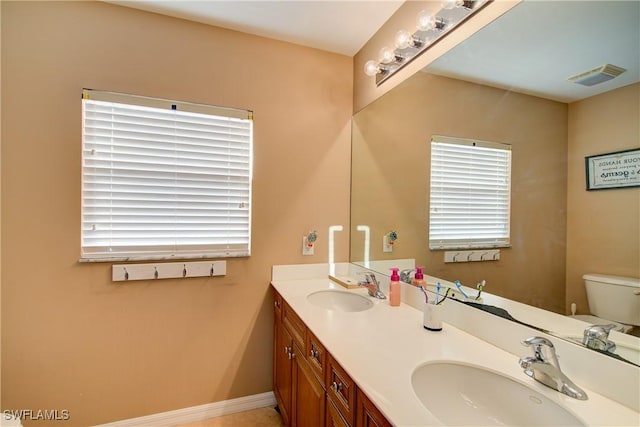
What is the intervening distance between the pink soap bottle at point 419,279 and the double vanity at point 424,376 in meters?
0.13

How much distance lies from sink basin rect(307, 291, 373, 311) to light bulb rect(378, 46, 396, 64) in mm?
1424

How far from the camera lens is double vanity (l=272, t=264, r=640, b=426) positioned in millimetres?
784

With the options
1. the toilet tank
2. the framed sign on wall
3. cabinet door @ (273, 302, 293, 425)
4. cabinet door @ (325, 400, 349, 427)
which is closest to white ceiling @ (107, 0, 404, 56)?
the framed sign on wall

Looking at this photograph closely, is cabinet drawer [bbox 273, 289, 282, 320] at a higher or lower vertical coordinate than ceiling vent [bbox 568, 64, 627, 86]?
lower

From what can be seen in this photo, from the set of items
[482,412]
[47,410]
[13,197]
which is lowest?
[47,410]

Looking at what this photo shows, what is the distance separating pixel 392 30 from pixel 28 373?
2859 mm

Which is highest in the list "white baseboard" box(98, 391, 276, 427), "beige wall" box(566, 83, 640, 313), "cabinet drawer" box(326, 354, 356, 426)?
"beige wall" box(566, 83, 640, 313)

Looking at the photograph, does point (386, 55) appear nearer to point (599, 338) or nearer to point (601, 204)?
point (601, 204)

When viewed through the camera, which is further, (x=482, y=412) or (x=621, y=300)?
(x=482, y=412)

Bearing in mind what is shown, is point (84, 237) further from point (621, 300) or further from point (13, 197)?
point (621, 300)

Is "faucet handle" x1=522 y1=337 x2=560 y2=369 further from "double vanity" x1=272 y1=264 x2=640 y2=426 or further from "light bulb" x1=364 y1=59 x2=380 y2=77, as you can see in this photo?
"light bulb" x1=364 y1=59 x2=380 y2=77

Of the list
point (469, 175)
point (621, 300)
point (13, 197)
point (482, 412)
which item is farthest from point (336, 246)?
point (13, 197)

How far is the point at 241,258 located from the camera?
77.4 inches

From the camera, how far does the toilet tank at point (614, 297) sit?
31.6 inches
